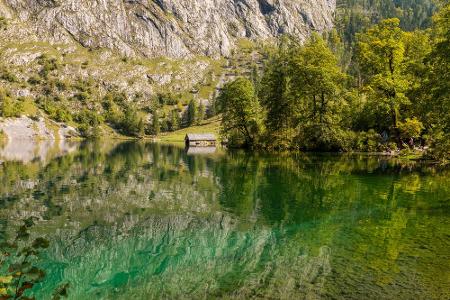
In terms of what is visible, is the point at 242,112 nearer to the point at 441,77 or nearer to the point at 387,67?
the point at 387,67

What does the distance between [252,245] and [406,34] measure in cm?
6790

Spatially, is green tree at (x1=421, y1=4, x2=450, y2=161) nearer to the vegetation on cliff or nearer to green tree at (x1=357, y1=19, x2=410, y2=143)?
the vegetation on cliff

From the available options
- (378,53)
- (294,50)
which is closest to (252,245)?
(378,53)

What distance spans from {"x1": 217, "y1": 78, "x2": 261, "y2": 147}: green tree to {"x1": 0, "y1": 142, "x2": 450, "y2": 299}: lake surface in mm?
63677

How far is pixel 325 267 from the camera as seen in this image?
15641 mm

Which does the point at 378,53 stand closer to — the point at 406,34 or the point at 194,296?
the point at 406,34

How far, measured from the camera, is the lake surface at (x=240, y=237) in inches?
551

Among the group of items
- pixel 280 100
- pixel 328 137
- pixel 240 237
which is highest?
pixel 280 100

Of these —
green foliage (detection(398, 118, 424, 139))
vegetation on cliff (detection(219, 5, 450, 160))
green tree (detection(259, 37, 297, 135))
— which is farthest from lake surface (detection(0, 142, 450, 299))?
green tree (detection(259, 37, 297, 135))

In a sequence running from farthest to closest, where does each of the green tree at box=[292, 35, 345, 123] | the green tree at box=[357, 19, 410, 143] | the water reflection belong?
the green tree at box=[292, 35, 345, 123]
the water reflection
the green tree at box=[357, 19, 410, 143]

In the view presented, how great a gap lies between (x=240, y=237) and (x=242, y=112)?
8423 cm

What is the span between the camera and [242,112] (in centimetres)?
10338

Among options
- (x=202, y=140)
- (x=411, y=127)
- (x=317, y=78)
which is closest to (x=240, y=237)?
(x=411, y=127)

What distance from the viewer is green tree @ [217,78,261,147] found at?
4045 inches
